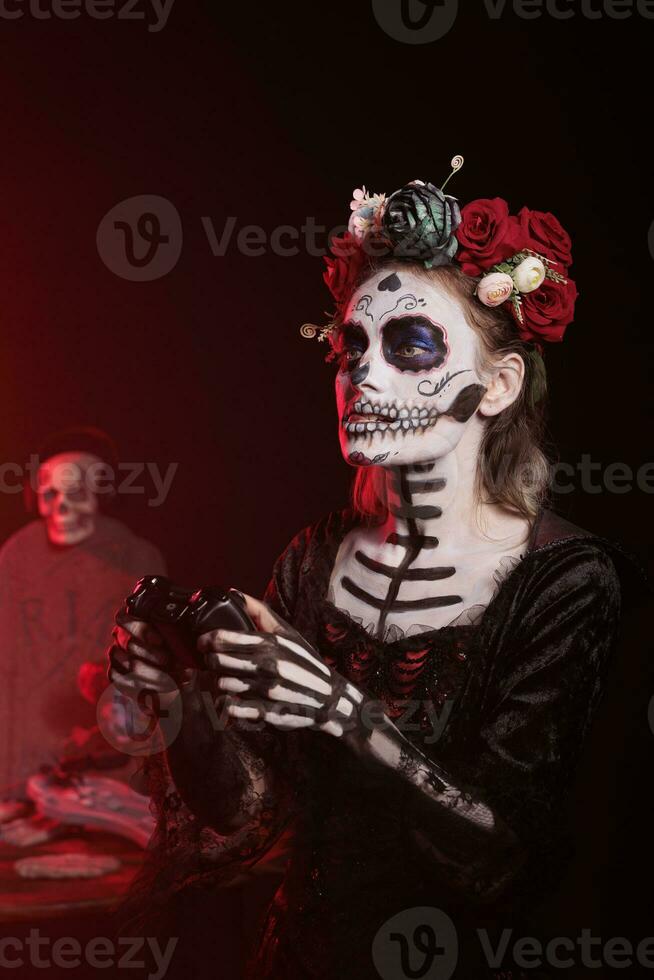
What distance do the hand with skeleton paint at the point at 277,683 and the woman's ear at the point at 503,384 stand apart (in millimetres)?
551

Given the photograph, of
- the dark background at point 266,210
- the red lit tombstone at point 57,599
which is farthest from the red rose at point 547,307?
the red lit tombstone at point 57,599

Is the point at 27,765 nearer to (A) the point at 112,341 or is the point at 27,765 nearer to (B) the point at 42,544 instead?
(B) the point at 42,544

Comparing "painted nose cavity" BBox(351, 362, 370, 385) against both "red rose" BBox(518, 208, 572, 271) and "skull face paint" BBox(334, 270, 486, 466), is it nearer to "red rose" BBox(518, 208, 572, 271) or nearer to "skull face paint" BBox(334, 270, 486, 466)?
"skull face paint" BBox(334, 270, 486, 466)

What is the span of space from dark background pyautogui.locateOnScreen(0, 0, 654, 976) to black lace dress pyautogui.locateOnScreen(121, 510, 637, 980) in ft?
3.34

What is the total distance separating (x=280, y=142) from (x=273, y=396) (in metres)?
0.75

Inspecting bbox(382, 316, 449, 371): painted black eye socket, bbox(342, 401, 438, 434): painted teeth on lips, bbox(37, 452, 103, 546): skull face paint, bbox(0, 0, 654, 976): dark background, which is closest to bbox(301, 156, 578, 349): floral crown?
bbox(382, 316, 449, 371): painted black eye socket

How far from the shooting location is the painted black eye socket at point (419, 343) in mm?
1968

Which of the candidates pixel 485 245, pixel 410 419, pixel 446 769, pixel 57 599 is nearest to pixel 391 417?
pixel 410 419

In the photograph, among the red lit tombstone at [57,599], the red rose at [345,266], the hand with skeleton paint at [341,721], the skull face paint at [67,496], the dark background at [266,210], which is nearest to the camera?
the hand with skeleton paint at [341,721]

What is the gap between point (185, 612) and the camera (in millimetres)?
1839

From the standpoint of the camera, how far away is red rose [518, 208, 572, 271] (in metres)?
2.03

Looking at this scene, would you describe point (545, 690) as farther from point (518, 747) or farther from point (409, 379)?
point (409, 379)

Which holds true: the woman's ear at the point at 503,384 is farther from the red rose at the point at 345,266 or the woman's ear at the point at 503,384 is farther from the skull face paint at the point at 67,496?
the skull face paint at the point at 67,496

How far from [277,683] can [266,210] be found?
209 centimetres
